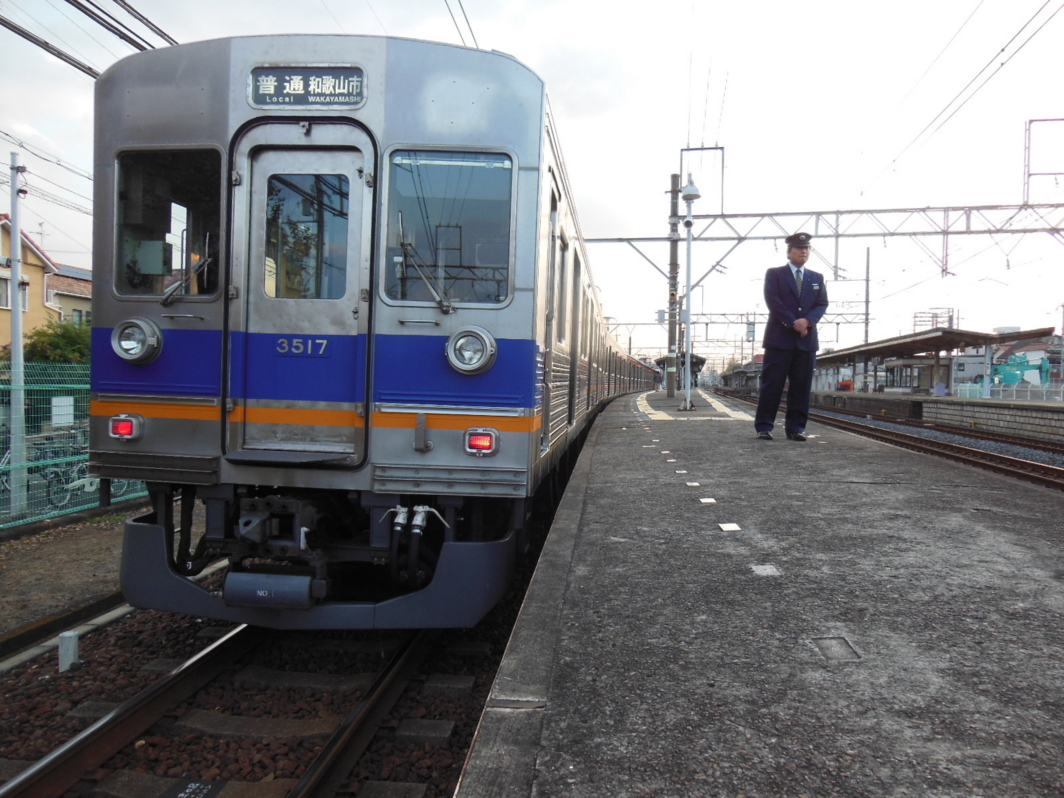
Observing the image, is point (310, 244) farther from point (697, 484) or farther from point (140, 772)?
point (697, 484)

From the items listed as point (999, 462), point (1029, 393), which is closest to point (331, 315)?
point (999, 462)

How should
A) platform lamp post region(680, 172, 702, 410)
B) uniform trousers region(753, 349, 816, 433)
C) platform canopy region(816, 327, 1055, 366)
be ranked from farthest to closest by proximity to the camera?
platform canopy region(816, 327, 1055, 366) → platform lamp post region(680, 172, 702, 410) → uniform trousers region(753, 349, 816, 433)

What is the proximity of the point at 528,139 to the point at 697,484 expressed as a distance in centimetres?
312

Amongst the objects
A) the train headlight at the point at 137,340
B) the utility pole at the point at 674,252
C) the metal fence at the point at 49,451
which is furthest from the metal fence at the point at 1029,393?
the train headlight at the point at 137,340

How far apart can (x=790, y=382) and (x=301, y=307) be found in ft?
18.2

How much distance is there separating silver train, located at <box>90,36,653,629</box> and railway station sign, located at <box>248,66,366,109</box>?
0.01 m

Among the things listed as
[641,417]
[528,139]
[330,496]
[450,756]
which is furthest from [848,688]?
[641,417]

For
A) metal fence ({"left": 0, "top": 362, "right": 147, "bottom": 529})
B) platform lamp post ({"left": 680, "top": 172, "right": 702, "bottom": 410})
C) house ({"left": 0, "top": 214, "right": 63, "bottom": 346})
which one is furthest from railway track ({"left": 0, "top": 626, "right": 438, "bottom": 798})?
house ({"left": 0, "top": 214, "right": 63, "bottom": 346})

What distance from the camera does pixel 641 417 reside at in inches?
530

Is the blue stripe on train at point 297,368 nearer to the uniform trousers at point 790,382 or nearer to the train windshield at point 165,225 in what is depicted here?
the train windshield at point 165,225

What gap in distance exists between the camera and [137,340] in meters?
3.45

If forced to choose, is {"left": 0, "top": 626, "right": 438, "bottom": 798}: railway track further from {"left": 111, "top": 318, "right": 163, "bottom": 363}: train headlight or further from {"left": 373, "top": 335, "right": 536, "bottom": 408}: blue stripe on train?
{"left": 111, "top": 318, "right": 163, "bottom": 363}: train headlight

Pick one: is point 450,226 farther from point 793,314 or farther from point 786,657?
point 793,314

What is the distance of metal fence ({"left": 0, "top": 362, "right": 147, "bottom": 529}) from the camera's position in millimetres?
6930
